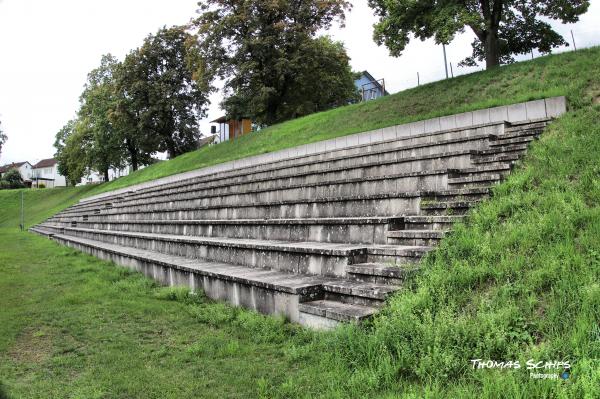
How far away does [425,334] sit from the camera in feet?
9.17

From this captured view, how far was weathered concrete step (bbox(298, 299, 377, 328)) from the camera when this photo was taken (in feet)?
11.0

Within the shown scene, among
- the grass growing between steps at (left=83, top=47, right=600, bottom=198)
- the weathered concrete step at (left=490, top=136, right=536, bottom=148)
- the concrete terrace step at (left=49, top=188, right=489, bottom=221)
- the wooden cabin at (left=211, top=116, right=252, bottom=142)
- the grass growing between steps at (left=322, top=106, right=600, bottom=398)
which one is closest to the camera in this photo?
the grass growing between steps at (left=322, top=106, right=600, bottom=398)

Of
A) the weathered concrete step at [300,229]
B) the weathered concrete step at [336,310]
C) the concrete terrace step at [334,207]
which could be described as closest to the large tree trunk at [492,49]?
the concrete terrace step at [334,207]

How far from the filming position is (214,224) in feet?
26.9

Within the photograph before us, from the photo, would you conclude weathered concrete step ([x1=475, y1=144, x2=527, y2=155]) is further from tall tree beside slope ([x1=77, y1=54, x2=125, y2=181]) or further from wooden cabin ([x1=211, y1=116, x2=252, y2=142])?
tall tree beside slope ([x1=77, y1=54, x2=125, y2=181])

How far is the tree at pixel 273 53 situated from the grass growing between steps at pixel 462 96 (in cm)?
1198

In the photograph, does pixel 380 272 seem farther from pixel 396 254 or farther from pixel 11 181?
pixel 11 181

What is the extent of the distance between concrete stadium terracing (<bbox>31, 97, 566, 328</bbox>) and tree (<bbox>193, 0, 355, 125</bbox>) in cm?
1939

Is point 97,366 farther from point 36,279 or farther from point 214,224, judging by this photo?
point 36,279

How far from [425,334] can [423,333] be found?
0.09ft

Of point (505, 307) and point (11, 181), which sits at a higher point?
point (11, 181)

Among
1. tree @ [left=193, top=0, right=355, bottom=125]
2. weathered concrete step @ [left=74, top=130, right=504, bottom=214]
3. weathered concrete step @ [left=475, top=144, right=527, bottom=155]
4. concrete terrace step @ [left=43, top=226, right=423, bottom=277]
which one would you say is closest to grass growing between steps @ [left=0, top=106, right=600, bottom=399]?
weathered concrete step @ [left=475, top=144, right=527, bottom=155]

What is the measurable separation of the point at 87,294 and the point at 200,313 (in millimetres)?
2419
